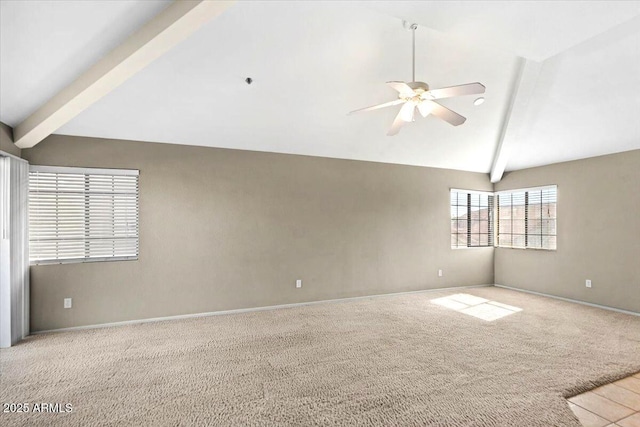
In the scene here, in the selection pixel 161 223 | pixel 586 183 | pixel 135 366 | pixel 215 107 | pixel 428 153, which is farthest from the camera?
pixel 428 153

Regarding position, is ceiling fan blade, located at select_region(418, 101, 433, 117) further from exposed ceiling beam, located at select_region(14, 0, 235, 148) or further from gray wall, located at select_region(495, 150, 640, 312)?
gray wall, located at select_region(495, 150, 640, 312)

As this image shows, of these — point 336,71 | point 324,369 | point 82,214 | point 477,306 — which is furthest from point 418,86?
point 82,214

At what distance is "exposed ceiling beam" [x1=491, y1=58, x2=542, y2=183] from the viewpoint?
4.23 meters

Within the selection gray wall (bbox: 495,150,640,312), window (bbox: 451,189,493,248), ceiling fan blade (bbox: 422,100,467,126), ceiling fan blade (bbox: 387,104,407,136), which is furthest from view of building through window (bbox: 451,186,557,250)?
ceiling fan blade (bbox: 422,100,467,126)

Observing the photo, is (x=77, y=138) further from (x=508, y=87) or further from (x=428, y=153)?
(x=508, y=87)

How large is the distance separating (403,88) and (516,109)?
3.07 metres

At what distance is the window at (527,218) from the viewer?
5973mm

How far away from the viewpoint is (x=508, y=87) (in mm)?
4602

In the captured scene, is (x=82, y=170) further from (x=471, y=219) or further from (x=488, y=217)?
(x=488, y=217)

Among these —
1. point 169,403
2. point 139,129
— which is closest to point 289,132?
point 139,129

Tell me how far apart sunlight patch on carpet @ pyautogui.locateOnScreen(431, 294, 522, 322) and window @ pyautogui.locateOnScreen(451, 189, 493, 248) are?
125 centimetres

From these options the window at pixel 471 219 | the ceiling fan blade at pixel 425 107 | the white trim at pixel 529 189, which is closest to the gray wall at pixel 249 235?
the window at pixel 471 219

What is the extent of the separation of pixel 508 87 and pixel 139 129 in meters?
5.15

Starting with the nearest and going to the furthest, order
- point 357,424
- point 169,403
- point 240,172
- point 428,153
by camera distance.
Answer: point 357,424, point 169,403, point 240,172, point 428,153
